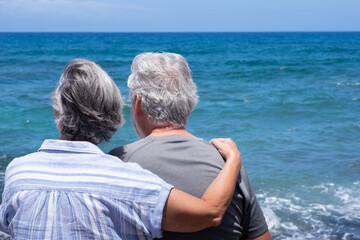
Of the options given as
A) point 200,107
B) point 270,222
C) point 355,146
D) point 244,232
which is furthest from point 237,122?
point 244,232

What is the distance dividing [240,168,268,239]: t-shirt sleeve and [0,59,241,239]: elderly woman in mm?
254

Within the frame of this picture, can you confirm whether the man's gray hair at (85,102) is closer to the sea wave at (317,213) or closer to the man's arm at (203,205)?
the man's arm at (203,205)

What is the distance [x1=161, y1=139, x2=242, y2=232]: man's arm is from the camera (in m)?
1.63

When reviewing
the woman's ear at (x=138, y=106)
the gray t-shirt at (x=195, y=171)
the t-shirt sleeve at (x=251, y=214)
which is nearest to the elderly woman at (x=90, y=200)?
the gray t-shirt at (x=195, y=171)

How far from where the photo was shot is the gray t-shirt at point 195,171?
186cm

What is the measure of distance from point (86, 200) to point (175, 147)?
0.50 m

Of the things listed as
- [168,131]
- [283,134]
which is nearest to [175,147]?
[168,131]

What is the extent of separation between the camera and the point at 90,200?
1597mm

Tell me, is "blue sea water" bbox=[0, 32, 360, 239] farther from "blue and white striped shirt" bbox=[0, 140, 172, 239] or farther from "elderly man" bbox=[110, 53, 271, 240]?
"blue and white striped shirt" bbox=[0, 140, 172, 239]

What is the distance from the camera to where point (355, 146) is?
28.0 ft

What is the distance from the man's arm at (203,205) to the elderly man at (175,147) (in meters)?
0.07

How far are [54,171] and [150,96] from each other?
594 mm

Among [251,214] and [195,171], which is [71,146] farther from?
[251,214]

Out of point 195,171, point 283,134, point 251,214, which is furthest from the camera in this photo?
point 283,134
